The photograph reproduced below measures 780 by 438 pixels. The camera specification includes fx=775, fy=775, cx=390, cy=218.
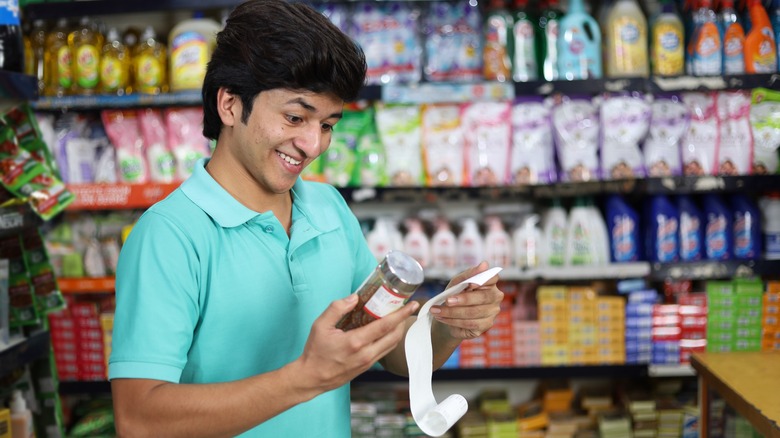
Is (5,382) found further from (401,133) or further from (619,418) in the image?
(619,418)

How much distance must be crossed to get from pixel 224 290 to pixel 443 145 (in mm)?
2036

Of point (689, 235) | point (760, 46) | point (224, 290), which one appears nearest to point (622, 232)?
point (689, 235)

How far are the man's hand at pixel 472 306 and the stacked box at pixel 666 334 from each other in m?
1.98

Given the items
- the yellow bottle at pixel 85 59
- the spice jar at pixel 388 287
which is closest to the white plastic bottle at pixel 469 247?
the yellow bottle at pixel 85 59

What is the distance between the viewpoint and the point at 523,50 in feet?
10.5

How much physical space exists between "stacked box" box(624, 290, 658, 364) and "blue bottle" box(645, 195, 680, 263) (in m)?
0.16

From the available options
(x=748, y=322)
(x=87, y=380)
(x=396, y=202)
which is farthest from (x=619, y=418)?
(x=87, y=380)

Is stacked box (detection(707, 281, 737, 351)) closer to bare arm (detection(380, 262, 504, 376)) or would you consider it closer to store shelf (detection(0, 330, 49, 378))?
bare arm (detection(380, 262, 504, 376))

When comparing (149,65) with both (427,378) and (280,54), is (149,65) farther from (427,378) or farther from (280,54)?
(427,378)

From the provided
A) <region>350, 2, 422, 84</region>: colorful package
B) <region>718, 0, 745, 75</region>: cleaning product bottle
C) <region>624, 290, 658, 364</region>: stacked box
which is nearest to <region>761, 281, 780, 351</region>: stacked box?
<region>624, 290, 658, 364</region>: stacked box

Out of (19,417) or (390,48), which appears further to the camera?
(390,48)

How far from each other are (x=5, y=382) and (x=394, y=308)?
1.63 m

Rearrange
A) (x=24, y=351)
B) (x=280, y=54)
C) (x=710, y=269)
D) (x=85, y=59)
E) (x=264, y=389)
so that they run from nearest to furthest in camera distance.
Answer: (x=264, y=389), (x=280, y=54), (x=24, y=351), (x=710, y=269), (x=85, y=59)

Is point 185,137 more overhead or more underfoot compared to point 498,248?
more overhead
